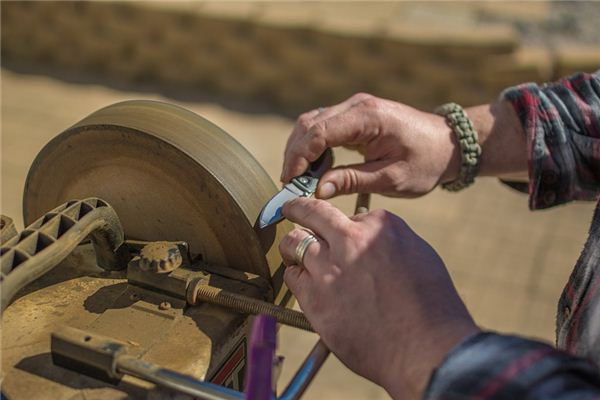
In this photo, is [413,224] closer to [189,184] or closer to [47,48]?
[189,184]

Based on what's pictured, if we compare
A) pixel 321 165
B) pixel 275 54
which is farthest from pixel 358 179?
pixel 275 54

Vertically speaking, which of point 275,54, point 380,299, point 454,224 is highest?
point 380,299

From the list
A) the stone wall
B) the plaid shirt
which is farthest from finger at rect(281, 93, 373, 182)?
the stone wall

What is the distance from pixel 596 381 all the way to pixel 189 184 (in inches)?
23.1

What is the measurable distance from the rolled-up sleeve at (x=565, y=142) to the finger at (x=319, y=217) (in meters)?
0.51

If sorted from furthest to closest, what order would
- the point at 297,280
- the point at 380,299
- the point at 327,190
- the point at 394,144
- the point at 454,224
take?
1. the point at 454,224
2. the point at 394,144
3. the point at 327,190
4. the point at 297,280
5. the point at 380,299

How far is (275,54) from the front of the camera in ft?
11.2

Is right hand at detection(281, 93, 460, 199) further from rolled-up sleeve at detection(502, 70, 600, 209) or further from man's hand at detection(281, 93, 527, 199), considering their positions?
rolled-up sleeve at detection(502, 70, 600, 209)

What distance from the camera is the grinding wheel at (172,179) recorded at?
0.99 m

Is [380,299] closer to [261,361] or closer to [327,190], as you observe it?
[261,361]

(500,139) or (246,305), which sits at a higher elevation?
(500,139)

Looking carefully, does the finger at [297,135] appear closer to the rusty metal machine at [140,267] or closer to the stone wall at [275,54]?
the rusty metal machine at [140,267]

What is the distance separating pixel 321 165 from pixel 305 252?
1.06 feet

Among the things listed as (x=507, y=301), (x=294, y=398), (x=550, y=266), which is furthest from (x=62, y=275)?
(x=550, y=266)
